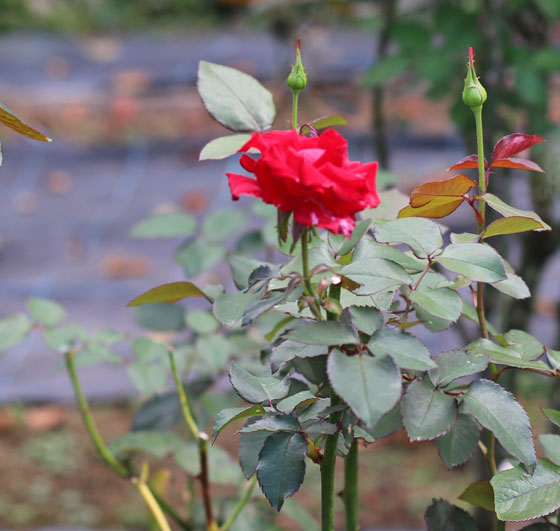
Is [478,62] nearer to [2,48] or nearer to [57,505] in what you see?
[57,505]

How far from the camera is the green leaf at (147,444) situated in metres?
0.93

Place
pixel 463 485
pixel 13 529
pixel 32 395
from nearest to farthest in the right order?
pixel 13 529, pixel 463 485, pixel 32 395

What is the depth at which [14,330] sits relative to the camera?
37.0 inches

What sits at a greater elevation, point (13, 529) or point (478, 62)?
point (478, 62)

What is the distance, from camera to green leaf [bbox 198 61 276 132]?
642mm

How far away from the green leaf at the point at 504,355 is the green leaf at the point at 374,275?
3.7 inches

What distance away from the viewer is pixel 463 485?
6.29 feet

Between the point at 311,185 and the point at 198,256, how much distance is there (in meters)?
0.57

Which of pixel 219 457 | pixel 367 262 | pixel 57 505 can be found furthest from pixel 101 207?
pixel 367 262

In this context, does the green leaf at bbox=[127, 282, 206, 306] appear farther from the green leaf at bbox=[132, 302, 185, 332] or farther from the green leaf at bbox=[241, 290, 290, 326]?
the green leaf at bbox=[132, 302, 185, 332]

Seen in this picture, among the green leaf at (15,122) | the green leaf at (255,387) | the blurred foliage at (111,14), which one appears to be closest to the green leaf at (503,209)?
the green leaf at (255,387)

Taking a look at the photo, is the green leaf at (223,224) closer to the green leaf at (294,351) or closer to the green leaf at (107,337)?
the green leaf at (107,337)

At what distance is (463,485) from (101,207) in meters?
2.41

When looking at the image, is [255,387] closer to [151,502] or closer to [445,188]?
[445,188]
